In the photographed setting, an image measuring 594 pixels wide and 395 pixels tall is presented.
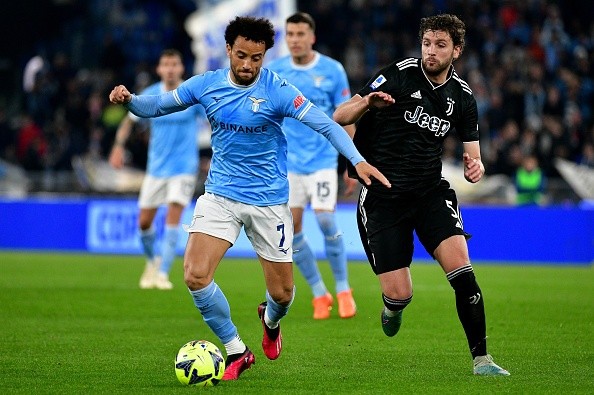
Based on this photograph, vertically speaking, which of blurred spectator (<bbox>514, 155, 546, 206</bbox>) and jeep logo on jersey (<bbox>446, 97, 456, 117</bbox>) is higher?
jeep logo on jersey (<bbox>446, 97, 456, 117</bbox>)

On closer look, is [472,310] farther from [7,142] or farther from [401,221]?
[7,142]

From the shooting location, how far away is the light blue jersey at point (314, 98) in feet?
35.8

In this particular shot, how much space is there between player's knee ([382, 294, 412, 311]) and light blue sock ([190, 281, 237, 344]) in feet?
3.80

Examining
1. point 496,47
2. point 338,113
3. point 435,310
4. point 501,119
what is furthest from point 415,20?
point 338,113

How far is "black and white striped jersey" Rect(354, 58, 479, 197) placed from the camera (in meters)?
7.66

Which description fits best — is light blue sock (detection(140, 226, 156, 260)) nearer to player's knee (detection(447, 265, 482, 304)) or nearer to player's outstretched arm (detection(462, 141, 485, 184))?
player's outstretched arm (detection(462, 141, 485, 184))

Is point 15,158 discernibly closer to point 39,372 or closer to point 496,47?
point 496,47

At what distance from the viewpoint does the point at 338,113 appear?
753cm

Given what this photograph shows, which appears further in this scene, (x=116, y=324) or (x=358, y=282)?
(x=358, y=282)

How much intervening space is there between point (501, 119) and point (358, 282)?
8.04 metres

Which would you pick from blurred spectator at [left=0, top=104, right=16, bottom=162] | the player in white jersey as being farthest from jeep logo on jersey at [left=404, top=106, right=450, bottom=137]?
blurred spectator at [left=0, top=104, right=16, bottom=162]

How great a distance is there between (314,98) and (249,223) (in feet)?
11.6

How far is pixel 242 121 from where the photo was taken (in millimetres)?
7367

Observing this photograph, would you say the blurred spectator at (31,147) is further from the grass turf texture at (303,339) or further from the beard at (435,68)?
the beard at (435,68)
